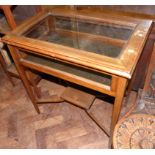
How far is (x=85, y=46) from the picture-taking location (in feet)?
2.97

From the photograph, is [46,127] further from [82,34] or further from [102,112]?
[82,34]

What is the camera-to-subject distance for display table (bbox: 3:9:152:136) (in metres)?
0.73

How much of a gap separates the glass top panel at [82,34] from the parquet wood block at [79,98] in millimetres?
460

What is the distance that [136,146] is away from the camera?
86cm

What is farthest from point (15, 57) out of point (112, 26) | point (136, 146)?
point (136, 146)

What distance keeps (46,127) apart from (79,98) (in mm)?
454

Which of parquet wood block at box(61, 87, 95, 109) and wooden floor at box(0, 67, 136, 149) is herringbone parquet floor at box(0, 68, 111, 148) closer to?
wooden floor at box(0, 67, 136, 149)

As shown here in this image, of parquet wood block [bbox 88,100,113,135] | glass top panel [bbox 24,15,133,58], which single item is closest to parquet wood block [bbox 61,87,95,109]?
parquet wood block [bbox 88,100,113,135]

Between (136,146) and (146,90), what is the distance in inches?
16.0

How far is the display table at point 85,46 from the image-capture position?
0.73 metres

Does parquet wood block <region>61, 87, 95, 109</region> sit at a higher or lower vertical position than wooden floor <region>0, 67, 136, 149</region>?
higher

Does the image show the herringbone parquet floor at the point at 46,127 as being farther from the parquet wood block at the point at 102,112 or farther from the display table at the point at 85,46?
the display table at the point at 85,46

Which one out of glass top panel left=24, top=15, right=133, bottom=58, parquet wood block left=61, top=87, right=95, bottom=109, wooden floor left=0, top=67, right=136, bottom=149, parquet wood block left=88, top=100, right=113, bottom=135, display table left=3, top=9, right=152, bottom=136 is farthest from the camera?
parquet wood block left=88, top=100, right=113, bottom=135

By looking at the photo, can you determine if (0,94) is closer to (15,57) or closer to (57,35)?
(15,57)
